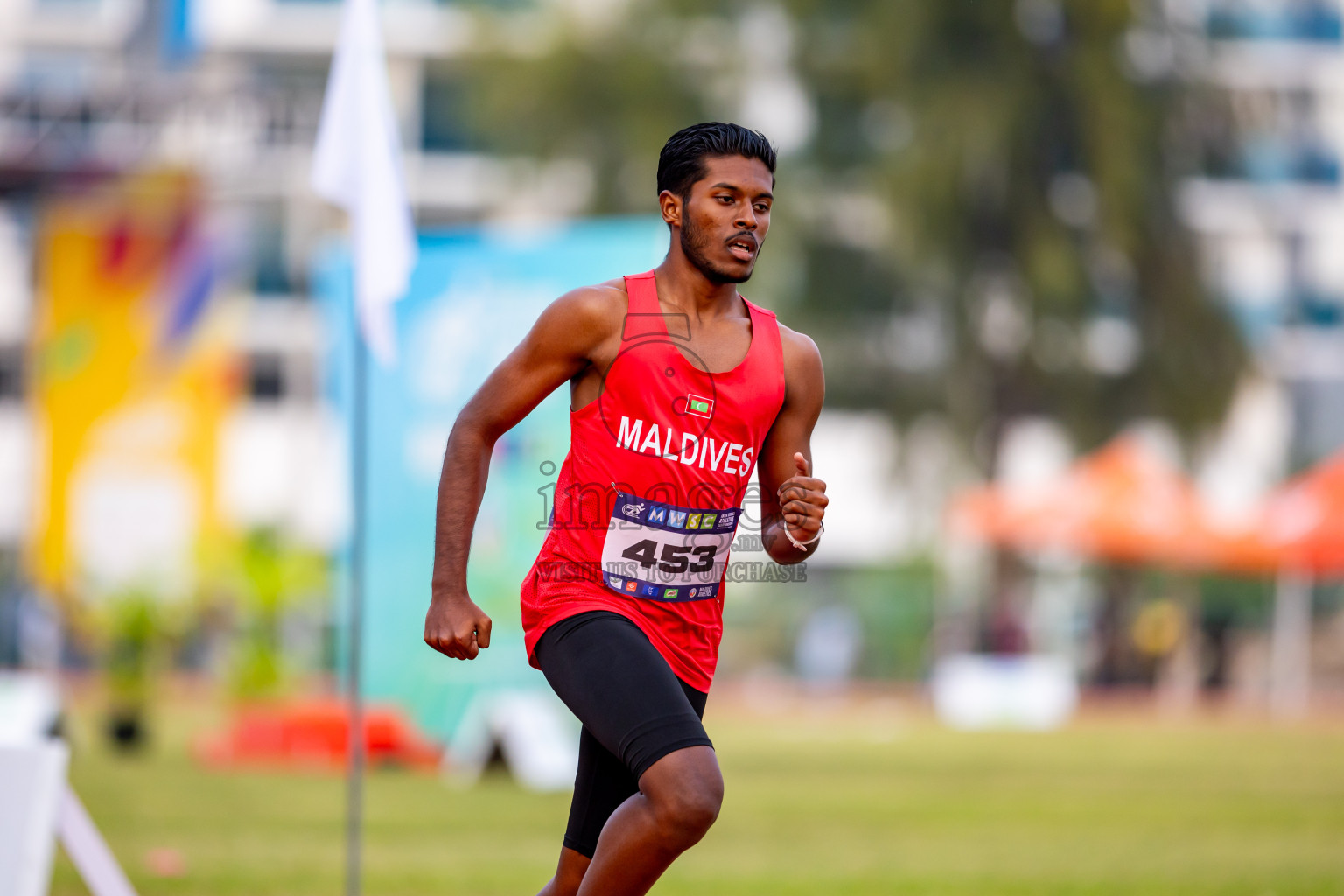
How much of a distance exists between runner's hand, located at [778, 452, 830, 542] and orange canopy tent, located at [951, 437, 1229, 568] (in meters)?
27.2

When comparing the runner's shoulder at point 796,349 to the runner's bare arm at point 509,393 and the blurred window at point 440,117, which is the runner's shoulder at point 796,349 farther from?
the blurred window at point 440,117

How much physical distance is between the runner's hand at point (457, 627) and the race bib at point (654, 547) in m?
0.35

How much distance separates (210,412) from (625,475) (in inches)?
890

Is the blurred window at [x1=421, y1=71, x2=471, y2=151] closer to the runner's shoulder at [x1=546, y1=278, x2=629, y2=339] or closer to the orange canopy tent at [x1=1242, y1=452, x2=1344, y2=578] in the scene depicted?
the orange canopy tent at [x1=1242, y1=452, x2=1344, y2=578]

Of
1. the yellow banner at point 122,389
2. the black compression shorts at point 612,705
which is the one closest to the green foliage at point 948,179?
the yellow banner at point 122,389

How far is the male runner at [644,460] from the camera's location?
14.7 ft

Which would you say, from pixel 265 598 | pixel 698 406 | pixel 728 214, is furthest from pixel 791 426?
pixel 265 598

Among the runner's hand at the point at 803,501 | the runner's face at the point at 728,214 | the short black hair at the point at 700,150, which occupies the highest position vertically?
the short black hair at the point at 700,150

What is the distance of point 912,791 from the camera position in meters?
14.1

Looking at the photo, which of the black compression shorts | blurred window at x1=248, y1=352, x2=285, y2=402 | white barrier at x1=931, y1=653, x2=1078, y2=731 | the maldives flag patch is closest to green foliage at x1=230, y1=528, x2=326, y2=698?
white barrier at x1=931, y1=653, x2=1078, y2=731

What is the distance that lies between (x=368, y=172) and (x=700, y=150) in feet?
9.70

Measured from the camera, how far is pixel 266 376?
5344 cm

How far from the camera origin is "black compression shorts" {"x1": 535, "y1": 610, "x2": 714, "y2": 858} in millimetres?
4172

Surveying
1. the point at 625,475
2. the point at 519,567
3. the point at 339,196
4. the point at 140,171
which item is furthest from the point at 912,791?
the point at 140,171
